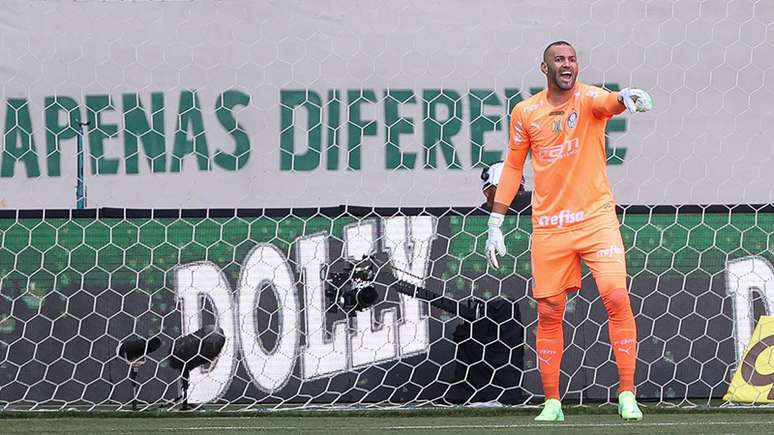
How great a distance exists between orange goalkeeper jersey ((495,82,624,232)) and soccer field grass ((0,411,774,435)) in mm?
740

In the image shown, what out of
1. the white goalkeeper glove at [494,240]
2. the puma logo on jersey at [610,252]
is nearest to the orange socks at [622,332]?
the puma logo on jersey at [610,252]

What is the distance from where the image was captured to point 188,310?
5562 mm

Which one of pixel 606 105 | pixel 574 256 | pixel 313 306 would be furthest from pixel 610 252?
pixel 313 306

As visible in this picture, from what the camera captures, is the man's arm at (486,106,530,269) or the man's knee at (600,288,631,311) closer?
the man's knee at (600,288,631,311)

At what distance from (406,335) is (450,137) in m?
1.90

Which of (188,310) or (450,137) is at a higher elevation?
(450,137)

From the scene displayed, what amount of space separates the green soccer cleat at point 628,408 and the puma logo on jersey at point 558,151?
2.84ft

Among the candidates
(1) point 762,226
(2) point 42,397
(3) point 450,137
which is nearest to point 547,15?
(3) point 450,137

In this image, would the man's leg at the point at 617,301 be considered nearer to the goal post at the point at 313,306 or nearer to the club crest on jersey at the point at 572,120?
the club crest on jersey at the point at 572,120

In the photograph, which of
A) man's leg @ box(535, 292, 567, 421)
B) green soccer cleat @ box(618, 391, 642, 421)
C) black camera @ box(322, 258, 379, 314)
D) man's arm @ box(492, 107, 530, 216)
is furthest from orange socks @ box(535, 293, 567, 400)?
black camera @ box(322, 258, 379, 314)

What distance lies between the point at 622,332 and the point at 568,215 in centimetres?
46

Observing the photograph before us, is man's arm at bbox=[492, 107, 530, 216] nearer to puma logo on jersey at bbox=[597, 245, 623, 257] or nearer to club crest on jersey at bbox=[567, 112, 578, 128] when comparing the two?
club crest on jersey at bbox=[567, 112, 578, 128]

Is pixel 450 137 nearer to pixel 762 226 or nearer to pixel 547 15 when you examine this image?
pixel 547 15

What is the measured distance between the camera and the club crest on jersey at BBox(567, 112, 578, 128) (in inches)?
189
